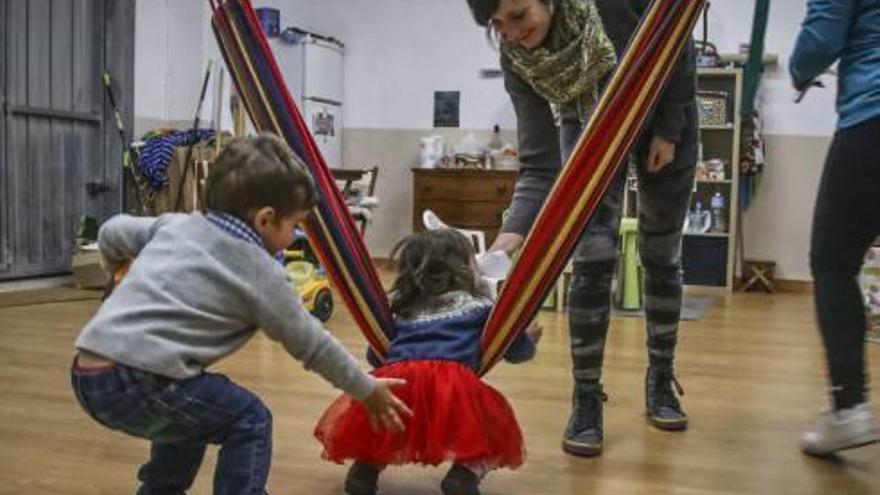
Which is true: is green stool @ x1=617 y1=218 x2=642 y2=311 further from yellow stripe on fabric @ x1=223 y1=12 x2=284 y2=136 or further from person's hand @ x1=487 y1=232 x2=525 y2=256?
yellow stripe on fabric @ x1=223 y1=12 x2=284 y2=136

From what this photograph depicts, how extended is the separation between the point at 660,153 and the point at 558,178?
359mm

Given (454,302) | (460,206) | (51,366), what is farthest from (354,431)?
(460,206)

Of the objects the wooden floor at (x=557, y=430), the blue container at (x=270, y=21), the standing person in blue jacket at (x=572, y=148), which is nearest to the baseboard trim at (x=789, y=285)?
the wooden floor at (x=557, y=430)

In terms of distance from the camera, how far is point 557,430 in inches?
80.5

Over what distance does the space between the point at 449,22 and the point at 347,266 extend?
5192mm

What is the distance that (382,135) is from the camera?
6773 millimetres

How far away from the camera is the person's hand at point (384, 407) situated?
4.08 feet

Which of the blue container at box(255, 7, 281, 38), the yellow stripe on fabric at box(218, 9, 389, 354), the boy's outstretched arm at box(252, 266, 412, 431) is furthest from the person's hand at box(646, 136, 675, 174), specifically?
the blue container at box(255, 7, 281, 38)

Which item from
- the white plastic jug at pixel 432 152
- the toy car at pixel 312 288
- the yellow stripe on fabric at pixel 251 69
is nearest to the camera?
the yellow stripe on fabric at pixel 251 69

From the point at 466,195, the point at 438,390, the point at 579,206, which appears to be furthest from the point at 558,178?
the point at 466,195

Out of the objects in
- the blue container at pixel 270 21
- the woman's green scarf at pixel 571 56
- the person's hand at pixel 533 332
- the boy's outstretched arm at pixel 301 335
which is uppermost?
the blue container at pixel 270 21

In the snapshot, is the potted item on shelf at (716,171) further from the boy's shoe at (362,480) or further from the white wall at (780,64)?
the boy's shoe at (362,480)

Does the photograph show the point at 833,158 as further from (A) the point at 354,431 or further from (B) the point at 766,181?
(B) the point at 766,181

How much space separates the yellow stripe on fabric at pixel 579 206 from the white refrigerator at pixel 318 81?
182 inches
